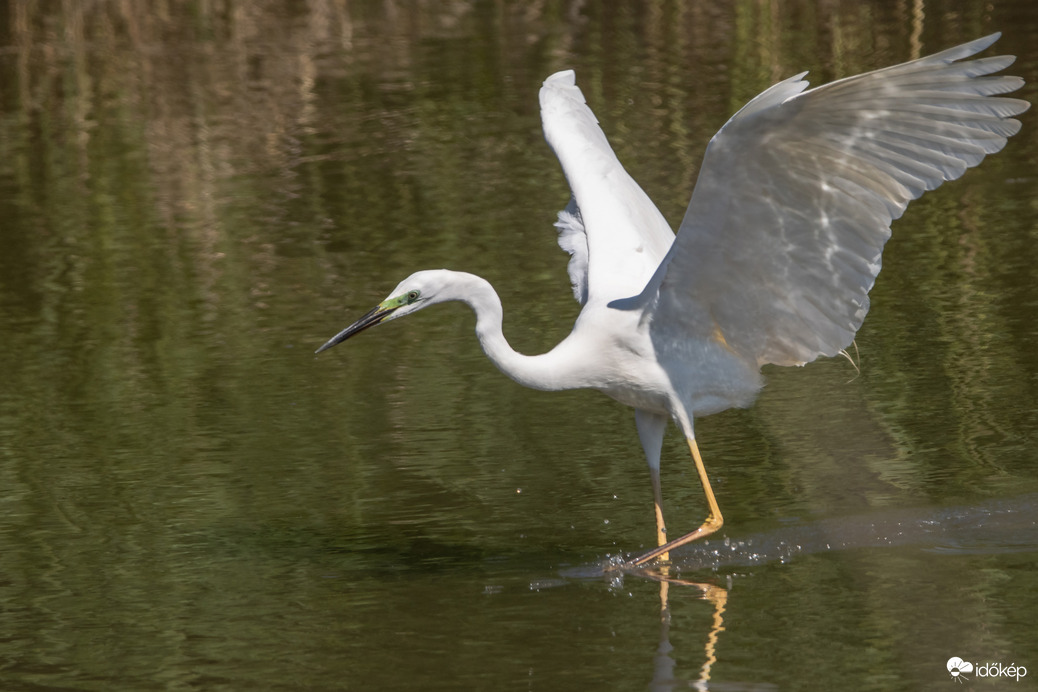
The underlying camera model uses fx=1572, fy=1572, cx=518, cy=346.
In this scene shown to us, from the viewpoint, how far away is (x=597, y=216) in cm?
764

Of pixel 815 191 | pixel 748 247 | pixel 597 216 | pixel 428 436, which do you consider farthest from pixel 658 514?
pixel 428 436

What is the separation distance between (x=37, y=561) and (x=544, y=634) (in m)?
2.65

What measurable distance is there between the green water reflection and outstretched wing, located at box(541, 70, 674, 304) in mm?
1130

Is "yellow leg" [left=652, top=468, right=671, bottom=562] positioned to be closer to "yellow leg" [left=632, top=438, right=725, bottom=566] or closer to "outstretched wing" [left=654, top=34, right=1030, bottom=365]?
"yellow leg" [left=632, top=438, right=725, bottom=566]

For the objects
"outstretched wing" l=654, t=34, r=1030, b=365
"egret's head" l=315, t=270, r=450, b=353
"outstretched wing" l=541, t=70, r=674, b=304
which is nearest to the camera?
"outstretched wing" l=654, t=34, r=1030, b=365

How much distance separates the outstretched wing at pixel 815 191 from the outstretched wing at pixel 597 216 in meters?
0.58

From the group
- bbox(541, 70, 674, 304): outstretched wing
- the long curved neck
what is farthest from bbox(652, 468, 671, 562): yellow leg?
bbox(541, 70, 674, 304): outstretched wing

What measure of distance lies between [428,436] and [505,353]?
2033mm

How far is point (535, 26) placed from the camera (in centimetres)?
2212

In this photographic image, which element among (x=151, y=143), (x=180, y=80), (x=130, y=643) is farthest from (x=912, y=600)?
(x=180, y=80)

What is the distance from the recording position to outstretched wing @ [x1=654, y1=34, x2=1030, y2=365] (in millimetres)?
5711

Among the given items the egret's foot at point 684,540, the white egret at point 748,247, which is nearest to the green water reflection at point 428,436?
the egret's foot at point 684,540

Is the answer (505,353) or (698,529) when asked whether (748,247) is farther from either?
(698,529)

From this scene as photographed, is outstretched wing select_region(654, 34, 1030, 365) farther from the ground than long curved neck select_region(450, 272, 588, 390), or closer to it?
farther from the ground
